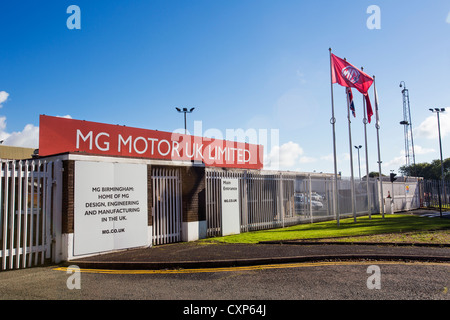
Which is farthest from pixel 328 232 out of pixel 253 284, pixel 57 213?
pixel 57 213

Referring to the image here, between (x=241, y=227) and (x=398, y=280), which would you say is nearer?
(x=398, y=280)

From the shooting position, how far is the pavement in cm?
797

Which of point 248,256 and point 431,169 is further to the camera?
point 431,169

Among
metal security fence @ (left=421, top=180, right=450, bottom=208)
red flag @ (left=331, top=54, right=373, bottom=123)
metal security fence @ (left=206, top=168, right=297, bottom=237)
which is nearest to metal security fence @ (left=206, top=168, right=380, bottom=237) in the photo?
metal security fence @ (left=206, top=168, right=297, bottom=237)

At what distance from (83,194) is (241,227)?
7.53 meters

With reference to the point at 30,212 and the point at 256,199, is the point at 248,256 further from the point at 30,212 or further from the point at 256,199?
the point at 256,199

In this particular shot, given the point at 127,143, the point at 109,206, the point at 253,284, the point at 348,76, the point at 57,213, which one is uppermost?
the point at 348,76

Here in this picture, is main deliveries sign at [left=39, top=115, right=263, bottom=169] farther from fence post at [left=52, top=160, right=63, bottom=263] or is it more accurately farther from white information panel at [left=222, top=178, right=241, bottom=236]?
white information panel at [left=222, top=178, right=241, bottom=236]

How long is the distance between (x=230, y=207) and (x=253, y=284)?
27.3 ft

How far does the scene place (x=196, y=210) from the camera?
1309cm

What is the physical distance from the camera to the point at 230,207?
47.6ft
